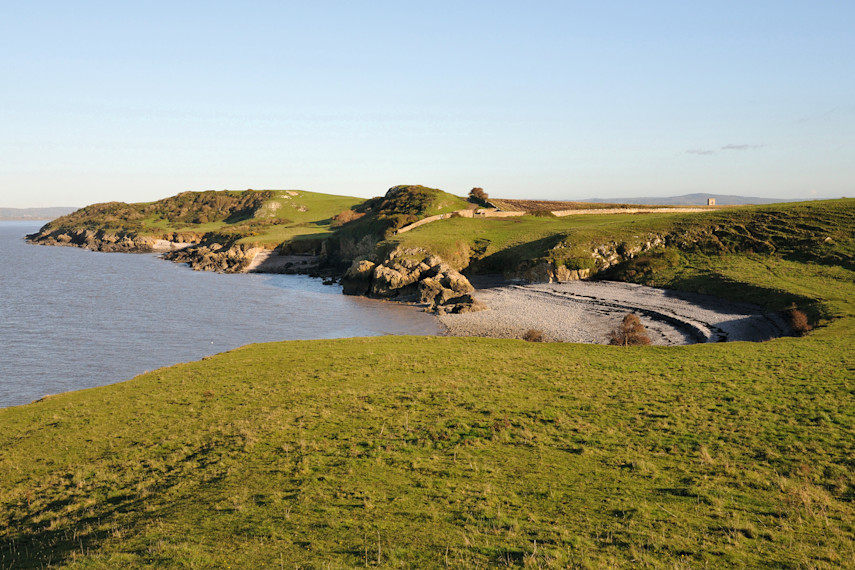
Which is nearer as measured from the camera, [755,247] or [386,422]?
[386,422]

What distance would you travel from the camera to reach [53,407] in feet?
89.2

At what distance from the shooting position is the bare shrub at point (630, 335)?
44.4 meters

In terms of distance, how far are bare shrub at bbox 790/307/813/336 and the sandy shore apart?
974 millimetres

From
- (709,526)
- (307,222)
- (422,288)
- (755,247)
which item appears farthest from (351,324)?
(307,222)

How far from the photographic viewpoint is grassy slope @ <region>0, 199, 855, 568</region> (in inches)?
479

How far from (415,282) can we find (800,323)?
162 feet

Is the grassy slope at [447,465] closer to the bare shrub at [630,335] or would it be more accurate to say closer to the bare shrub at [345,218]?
the bare shrub at [630,335]

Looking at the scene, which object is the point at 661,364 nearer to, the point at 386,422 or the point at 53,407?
the point at 386,422

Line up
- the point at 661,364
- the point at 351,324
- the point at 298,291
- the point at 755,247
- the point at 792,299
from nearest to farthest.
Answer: the point at 661,364 → the point at 792,299 → the point at 351,324 → the point at 755,247 → the point at 298,291

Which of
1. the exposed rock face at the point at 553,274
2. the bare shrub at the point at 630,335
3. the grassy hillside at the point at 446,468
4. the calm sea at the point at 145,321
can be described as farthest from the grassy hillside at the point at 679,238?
the grassy hillside at the point at 446,468

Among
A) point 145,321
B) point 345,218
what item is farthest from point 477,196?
point 145,321

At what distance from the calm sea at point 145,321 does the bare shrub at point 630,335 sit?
17.9m

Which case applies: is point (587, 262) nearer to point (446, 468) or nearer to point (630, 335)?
point (630, 335)

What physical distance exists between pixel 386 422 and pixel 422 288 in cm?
5212
